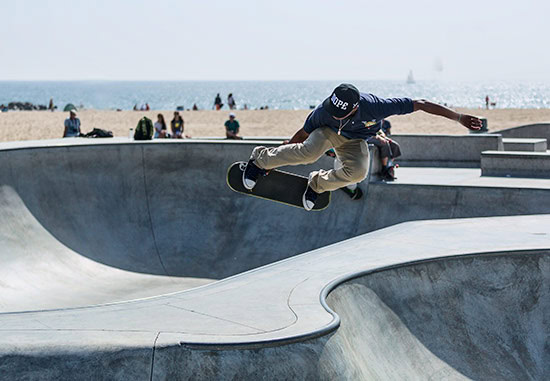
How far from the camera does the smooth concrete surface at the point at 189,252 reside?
4105 millimetres

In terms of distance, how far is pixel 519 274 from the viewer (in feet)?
21.7

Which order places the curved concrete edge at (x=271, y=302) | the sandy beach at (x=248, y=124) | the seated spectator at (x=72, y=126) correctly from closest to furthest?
the curved concrete edge at (x=271, y=302)
the seated spectator at (x=72, y=126)
the sandy beach at (x=248, y=124)

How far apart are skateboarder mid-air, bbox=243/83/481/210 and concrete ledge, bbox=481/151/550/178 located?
647cm

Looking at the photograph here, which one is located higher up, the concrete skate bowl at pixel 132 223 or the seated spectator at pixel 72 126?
the seated spectator at pixel 72 126

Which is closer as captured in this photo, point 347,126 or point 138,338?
point 138,338

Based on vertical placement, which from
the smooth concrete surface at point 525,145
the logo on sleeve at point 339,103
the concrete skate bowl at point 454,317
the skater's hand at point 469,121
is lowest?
the concrete skate bowl at point 454,317

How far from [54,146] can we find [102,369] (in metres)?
8.81

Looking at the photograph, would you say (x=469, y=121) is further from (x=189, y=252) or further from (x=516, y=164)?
(x=516, y=164)

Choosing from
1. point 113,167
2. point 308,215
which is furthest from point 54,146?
point 308,215

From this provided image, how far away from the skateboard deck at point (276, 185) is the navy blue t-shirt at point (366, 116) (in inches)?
57.0

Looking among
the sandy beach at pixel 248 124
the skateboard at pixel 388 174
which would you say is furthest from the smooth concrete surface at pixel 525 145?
the sandy beach at pixel 248 124

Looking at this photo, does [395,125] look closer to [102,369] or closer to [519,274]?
[519,274]

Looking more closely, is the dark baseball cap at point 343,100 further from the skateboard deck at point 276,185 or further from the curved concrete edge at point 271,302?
the skateboard deck at point 276,185

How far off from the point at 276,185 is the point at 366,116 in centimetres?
216
